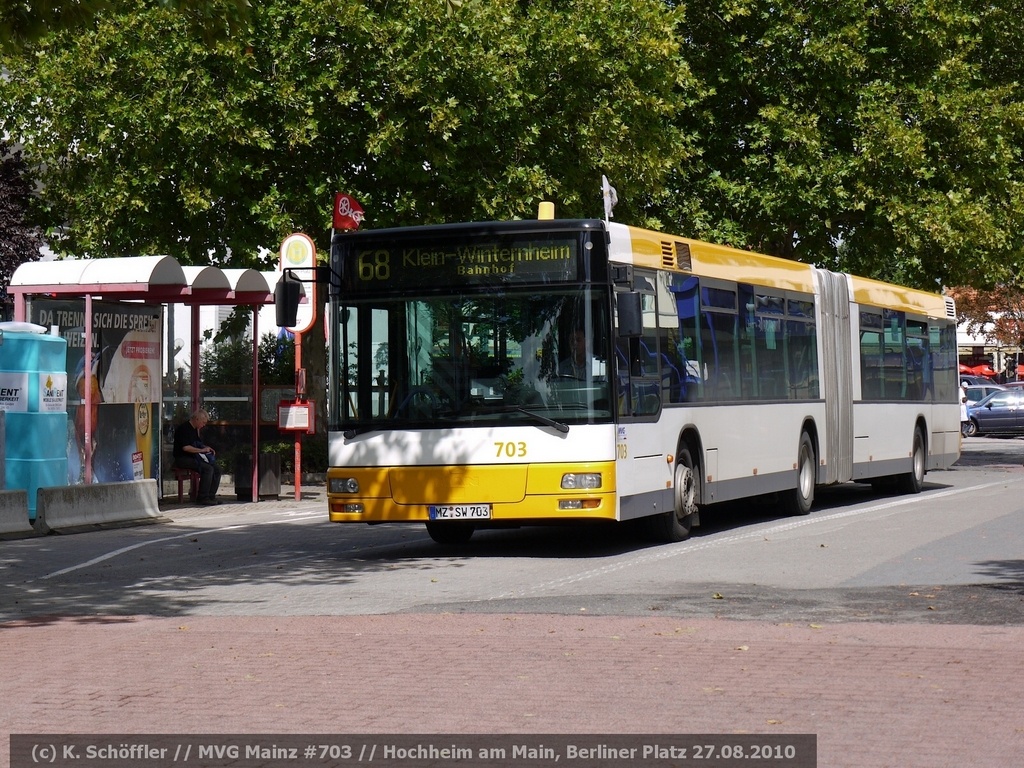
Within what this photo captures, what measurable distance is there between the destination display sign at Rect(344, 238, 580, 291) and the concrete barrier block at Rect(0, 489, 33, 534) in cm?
515

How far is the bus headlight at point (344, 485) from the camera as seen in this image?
14.5m

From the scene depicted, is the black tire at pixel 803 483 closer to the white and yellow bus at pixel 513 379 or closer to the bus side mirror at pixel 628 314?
the white and yellow bus at pixel 513 379

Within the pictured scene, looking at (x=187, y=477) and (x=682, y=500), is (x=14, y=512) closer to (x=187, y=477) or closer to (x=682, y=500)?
(x=187, y=477)

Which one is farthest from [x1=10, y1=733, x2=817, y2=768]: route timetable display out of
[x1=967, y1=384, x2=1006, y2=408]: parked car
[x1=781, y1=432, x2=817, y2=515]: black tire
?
[x1=967, y1=384, x2=1006, y2=408]: parked car

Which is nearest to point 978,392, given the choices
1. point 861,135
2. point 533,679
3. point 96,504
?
point 861,135

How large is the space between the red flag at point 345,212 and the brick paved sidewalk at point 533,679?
1301cm

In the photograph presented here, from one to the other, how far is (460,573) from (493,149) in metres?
14.2

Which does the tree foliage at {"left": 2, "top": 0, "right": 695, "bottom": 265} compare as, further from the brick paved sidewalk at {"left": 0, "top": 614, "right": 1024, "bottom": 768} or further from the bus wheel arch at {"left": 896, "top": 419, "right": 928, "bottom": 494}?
the brick paved sidewalk at {"left": 0, "top": 614, "right": 1024, "bottom": 768}

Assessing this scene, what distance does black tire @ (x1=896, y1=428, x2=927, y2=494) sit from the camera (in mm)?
24000

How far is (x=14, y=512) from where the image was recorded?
56.9ft

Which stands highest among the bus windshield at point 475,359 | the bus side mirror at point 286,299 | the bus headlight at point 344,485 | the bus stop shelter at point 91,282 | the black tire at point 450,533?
the bus stop shelter at point 91,282

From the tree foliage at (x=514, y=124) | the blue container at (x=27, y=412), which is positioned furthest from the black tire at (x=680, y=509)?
the tree foliage at (x=514, y=124)

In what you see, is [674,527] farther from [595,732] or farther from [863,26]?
[863,26]

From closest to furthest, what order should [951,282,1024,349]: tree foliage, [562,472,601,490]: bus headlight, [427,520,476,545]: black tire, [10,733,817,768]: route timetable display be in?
1. [10,733,817,768]: route timetable display
2. [562,472,601,490]: bus headlight
3. [427,520,476,545]: black tire
4. [951,282,1024,349]: tree foliage
